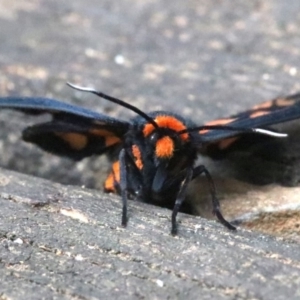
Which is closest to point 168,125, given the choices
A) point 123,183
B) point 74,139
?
point 123,183

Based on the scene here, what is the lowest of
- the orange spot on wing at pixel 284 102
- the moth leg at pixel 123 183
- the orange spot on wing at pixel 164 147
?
the moth leg at pixel 123 183

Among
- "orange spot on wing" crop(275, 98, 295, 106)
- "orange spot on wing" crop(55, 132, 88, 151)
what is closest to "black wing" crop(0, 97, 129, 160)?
"orange spot on wing" crop(55, 132, 88, 151)

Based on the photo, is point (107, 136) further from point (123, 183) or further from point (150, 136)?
point (123, 183)

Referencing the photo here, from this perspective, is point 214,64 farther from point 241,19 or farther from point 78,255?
point 78,255

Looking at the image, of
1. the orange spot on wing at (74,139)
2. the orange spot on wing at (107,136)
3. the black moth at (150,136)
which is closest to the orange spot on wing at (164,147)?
the black moth at (150,136)

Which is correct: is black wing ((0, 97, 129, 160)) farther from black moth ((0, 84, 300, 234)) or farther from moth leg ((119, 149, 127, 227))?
moth leg ((119, 149, 127, 227))

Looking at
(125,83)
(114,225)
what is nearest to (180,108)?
(125,83)

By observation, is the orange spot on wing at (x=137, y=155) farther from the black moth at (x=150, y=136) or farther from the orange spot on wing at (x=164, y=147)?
the orange spot on wing at (x=164, y=147)
